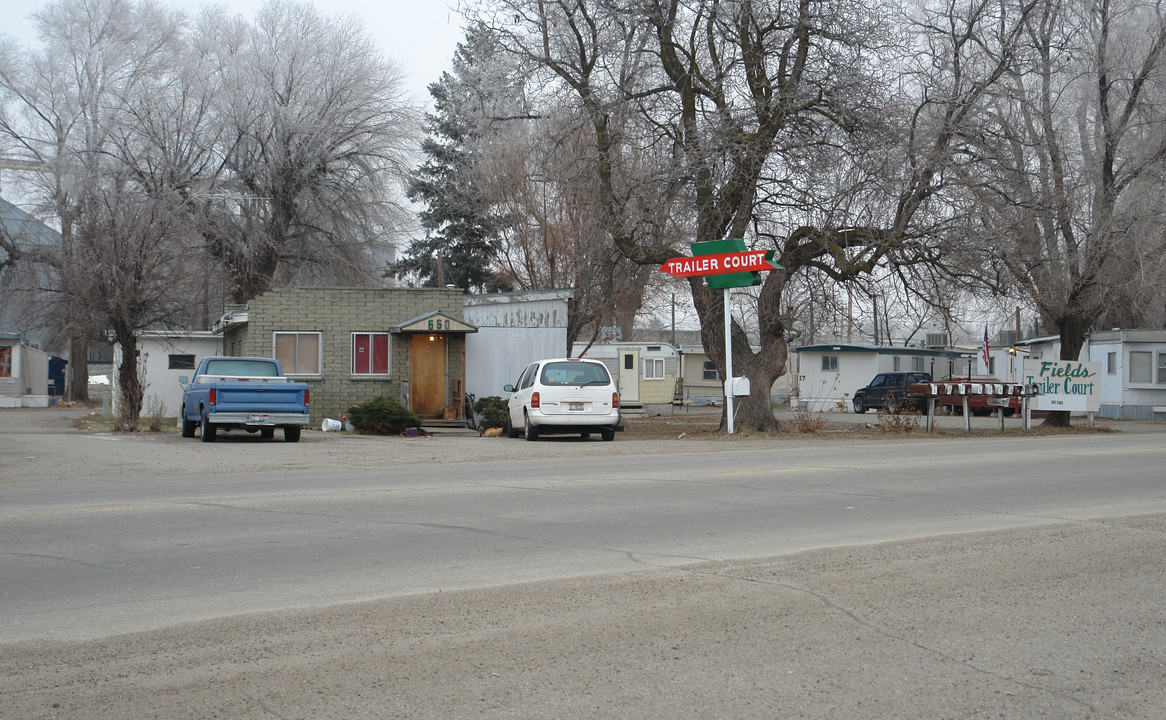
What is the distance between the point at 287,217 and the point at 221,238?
316cm

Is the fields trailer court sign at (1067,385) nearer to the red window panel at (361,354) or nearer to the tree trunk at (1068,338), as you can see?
the tree trunk at (1068,338)

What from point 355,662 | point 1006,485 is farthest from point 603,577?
point 1006,485

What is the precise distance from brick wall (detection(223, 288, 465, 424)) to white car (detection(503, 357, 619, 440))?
23.0 feet

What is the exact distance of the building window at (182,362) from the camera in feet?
105

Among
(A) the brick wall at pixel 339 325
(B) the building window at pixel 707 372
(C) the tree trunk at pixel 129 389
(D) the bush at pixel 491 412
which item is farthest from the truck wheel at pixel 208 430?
(B) the building window at pixel 707 372

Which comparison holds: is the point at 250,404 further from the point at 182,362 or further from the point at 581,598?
the point at 581,598

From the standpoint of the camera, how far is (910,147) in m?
21.6

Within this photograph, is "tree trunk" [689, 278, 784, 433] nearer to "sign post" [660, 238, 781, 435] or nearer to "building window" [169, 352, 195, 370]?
"sign post" [660, 238, 781, 435]

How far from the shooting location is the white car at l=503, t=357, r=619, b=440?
810 inches

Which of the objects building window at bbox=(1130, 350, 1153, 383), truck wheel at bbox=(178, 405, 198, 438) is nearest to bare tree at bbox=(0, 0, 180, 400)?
truck wheel at bbox=(178, 405, 198, 438)

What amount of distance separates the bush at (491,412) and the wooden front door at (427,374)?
5.27 feet

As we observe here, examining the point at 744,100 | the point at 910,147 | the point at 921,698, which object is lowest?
the point at 921,698

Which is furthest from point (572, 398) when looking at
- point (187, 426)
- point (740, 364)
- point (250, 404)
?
point (187, 426)

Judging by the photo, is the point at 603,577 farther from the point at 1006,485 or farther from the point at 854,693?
the point at 1006,485
